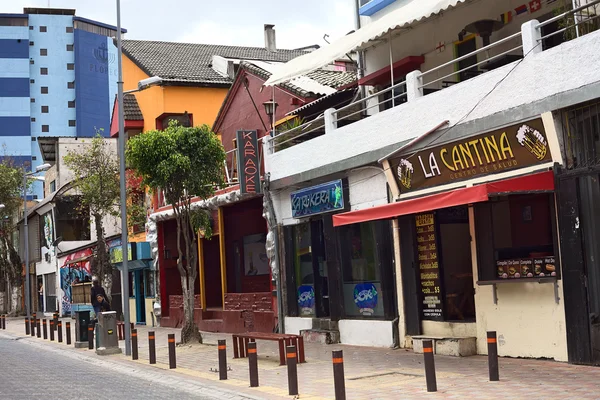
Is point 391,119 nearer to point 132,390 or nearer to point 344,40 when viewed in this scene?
point 344,40

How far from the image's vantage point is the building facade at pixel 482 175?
12.4m

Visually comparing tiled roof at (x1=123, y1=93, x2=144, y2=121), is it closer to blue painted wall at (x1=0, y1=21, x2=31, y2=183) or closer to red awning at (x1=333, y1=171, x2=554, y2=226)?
red awning at (x1=333, y1=171, x2=554, y2=226)

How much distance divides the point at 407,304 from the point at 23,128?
219 ft

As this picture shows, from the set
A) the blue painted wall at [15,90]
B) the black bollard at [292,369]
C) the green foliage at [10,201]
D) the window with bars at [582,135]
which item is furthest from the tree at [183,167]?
the blue painted wall at [15,90]

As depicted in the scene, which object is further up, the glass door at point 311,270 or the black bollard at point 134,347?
the glass door at point 311,270

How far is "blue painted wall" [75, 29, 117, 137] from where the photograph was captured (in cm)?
7831

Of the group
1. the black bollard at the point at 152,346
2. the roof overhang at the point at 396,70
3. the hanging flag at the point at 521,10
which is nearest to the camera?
the hanging flag at the point at 521,10

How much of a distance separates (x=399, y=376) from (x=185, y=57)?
85.8ft

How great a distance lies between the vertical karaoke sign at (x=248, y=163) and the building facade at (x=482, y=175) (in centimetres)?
236

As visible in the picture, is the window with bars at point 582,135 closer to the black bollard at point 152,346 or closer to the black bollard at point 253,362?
the black bollard at point 253,362

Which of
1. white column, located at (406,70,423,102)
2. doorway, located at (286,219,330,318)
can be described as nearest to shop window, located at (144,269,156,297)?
doorway, located at (286,219,330,318)

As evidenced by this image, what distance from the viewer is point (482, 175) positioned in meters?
14.3

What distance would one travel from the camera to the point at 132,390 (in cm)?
1266

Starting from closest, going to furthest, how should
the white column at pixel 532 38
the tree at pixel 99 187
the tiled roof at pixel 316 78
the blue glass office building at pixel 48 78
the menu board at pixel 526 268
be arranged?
1. the white column at pixel 532 38
2. the menu board at pixel 526 268
3. the tiled roof at pixel 316 78
4. the tree at pixel 99 187
5. the blue glass office building at pixel 48 78
